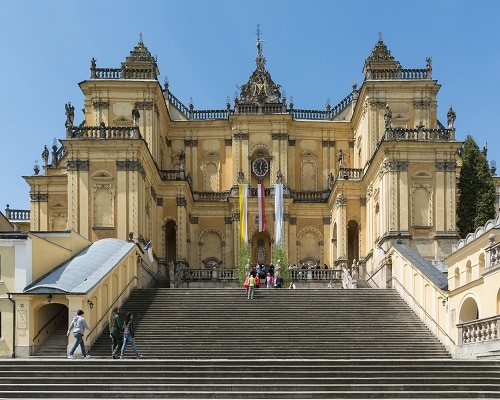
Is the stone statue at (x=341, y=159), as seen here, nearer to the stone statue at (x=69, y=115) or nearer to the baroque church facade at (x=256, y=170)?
the baroque church facade at (x=256, y=170)

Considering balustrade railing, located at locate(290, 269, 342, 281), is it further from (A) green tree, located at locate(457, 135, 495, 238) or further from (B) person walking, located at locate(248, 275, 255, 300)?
(B) person walking, located at locate(248, 275, 255, 300)

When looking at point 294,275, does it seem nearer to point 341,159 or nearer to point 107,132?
point 341,159

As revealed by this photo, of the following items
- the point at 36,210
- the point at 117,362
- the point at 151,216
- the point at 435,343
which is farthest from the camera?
the point at 36,210

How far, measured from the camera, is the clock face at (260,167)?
54.2m

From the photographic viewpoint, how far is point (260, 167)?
178ft

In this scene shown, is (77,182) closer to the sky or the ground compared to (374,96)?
closer to the ground

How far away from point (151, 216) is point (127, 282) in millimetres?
13700

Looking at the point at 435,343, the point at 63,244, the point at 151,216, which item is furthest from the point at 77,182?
the point at 435,343

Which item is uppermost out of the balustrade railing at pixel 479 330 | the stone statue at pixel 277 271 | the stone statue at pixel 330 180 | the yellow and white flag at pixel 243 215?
the stone statue at pixel 330 180

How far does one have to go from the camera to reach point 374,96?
163 feet

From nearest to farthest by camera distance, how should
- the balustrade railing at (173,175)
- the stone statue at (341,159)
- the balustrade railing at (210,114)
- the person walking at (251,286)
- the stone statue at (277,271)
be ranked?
the person walking at (251,286) < the stone statue at (277,271) < the balustrade railing at (173,175) < the stone statue at (341,159) < the balustrade railing at (210,114)

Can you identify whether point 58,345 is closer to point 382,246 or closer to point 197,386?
point 197,386

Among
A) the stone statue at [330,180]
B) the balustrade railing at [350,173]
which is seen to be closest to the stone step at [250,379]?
the balustrade railing at [350,173]

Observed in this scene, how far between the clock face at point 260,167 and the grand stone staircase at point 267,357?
2131 centimetres
